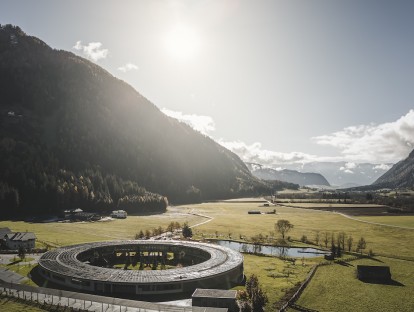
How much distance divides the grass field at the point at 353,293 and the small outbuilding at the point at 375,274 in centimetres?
181

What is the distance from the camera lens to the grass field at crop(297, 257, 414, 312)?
70.8 meters

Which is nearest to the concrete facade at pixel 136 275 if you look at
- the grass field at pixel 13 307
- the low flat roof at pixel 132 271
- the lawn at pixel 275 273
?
the low flat roof at pixel 132 271

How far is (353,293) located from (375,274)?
1472 cm

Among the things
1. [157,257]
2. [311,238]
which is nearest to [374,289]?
[157,257]

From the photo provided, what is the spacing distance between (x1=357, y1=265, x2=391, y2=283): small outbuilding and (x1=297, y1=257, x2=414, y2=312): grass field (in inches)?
71.2

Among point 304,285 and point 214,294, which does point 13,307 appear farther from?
point 304,285

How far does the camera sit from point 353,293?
3108 inches

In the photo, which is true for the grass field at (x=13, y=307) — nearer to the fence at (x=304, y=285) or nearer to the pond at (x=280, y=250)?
the fence at (x=304, y=285)

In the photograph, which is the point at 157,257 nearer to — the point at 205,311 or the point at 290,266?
the point at 290,266

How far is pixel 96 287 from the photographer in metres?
77.9

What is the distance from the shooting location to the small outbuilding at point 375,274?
89500mm

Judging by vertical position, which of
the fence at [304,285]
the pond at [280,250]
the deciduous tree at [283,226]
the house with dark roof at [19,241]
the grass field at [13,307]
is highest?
the deciduous tree at [283,226]

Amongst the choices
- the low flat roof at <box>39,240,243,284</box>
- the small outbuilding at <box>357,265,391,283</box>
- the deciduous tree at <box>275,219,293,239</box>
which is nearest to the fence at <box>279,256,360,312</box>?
the small outbuilding at <box>357,265,391,283</box>

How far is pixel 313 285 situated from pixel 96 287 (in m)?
47.5
